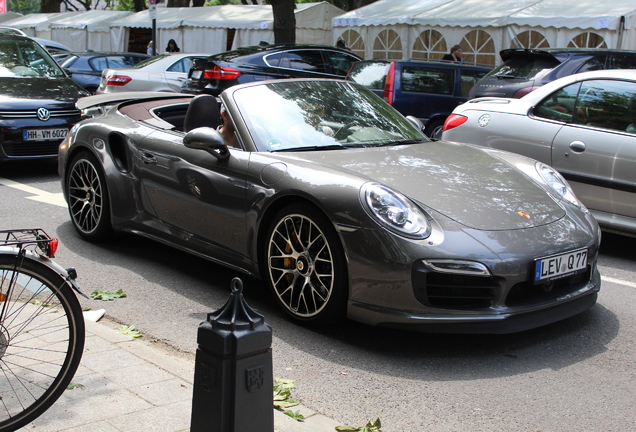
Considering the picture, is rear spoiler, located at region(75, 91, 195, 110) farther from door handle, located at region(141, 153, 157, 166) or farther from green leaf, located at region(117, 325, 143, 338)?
green leaf, located at region(117, 325, 143, 338)

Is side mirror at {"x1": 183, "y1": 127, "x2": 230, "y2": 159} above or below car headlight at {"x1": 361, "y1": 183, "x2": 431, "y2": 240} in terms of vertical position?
above

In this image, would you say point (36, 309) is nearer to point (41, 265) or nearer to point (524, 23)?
point (41, 265)

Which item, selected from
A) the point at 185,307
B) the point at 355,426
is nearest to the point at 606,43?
the point at 185,307

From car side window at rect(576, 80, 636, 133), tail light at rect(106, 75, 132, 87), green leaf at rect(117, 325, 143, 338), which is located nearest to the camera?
green leaf at rect(117, 325, 143, 338)

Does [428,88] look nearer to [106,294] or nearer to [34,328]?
[106,294]

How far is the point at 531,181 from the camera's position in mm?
4742

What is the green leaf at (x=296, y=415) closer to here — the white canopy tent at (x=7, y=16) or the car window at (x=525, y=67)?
the car window at (x=525, y=67)

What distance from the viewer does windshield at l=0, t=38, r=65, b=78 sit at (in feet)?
34.2

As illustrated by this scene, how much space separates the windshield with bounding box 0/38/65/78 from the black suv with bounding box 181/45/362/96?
2.50 m

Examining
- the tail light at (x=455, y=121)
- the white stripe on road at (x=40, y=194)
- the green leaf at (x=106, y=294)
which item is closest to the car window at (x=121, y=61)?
the white stripe on road at (x=40, y=194)

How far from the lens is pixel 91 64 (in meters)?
17.2

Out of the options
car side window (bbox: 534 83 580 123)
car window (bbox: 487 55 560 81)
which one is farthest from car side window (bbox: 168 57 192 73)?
car side window (bbox: 534 83 580 123)

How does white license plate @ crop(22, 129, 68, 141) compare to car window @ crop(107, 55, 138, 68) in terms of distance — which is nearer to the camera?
white license plate @ crop(22, 129, 68, 141)

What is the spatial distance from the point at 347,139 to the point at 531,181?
1.19 meters
